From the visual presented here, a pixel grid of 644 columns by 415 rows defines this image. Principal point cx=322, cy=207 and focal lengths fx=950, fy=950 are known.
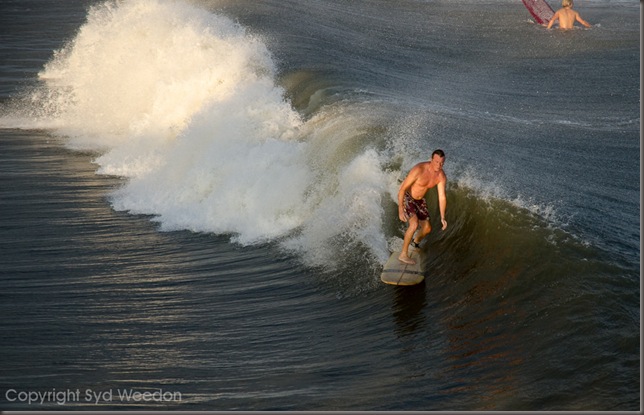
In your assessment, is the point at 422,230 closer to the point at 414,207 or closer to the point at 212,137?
the point at 414,207

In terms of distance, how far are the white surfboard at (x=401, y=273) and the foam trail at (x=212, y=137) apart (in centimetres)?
58

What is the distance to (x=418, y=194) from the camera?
11812 mm

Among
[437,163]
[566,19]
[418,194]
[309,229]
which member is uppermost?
[566,19]

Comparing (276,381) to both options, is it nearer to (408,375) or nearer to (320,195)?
(408,375)

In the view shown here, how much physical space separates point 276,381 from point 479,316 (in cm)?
254

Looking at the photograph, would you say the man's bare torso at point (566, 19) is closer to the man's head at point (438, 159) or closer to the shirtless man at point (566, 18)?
the shirtless man at point (566, 18)

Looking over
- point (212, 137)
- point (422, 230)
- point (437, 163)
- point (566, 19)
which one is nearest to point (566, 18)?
point (566, 19)

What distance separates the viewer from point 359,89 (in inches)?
798

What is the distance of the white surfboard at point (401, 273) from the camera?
38.2 ft

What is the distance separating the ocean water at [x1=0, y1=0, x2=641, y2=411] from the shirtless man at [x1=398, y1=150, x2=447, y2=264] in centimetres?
59

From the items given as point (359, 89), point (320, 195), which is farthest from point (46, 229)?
point (359, 89)

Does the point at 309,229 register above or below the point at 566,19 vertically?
below

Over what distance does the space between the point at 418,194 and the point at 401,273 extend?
1004 millimetres

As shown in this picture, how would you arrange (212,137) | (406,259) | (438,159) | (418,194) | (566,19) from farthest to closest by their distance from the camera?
1. (566,19)
2. (212,137)
3. (406,259)
4. (418,194)
5. (438,159)
